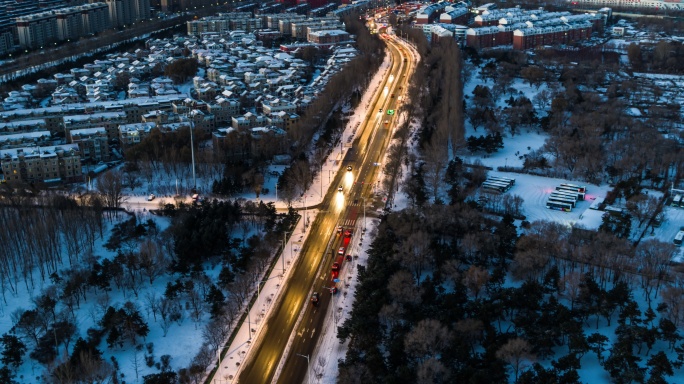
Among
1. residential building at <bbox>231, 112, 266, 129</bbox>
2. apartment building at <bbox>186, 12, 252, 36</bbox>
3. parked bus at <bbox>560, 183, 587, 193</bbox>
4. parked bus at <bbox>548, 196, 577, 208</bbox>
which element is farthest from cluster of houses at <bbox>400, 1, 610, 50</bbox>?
parked bus at <bbox>548, 196, 577, 208</bbox>

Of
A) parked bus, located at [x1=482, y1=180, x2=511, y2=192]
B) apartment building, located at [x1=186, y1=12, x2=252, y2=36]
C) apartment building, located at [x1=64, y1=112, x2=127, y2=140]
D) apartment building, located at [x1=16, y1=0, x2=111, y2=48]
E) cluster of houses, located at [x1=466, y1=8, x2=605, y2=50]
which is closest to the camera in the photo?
parked bus, located at [x1=482, y1=180, x2=511, y2=192]

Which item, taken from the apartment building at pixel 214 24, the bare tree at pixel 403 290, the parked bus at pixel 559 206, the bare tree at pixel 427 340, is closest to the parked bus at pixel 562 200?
the parked bus at pixel 559 206

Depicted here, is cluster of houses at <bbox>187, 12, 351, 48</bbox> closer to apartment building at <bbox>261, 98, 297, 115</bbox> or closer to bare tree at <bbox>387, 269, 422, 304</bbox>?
apartment building at <bbox>261, 98, 297, 115</bbox>

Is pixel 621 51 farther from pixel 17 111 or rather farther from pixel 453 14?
pixel 17 111

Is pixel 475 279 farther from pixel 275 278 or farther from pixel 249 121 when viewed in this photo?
pixel 249 121

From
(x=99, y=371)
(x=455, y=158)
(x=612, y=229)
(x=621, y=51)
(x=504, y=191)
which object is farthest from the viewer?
(x=621, y=51)

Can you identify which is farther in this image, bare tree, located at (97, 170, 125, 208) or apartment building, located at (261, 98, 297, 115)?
apartment building, located at (261, 98, 297, 115)

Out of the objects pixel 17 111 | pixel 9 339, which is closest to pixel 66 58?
pixel 17 111
